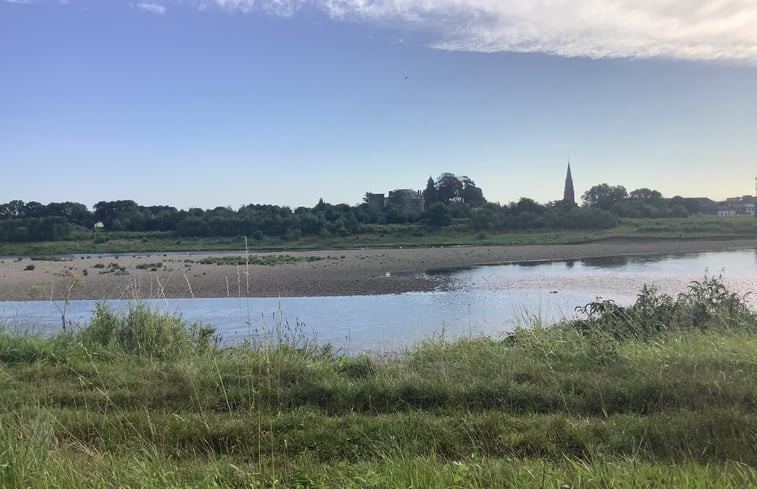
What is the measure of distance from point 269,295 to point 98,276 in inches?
646

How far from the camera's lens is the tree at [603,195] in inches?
4471

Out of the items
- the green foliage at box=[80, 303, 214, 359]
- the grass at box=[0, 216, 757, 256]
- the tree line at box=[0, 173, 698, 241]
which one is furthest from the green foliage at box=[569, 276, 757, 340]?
the tree line at box=[0, 173, 698, 241]

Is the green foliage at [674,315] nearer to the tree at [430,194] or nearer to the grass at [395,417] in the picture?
the grass at [395,417]

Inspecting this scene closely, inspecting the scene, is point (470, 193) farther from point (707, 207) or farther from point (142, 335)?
point (142, 335)

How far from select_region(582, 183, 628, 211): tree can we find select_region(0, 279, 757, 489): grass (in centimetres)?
11574

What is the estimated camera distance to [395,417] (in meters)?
4.79

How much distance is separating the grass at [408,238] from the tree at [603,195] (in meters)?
26.8

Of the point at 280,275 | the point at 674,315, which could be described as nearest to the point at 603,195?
the point at 280,275

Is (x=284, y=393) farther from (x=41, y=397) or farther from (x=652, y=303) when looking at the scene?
(x=652, y=303)

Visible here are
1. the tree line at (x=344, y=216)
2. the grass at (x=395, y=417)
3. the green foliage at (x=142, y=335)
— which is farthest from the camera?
the tree line at (x=344, y=216)

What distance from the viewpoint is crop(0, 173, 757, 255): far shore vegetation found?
76625mm

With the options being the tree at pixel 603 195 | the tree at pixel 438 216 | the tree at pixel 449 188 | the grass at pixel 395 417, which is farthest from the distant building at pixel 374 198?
the grass at pixel 395 417

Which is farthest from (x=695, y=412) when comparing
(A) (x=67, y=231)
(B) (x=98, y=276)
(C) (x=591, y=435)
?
(A) (x=67, y=231)

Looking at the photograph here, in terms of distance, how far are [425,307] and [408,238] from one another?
62348 millimetres
